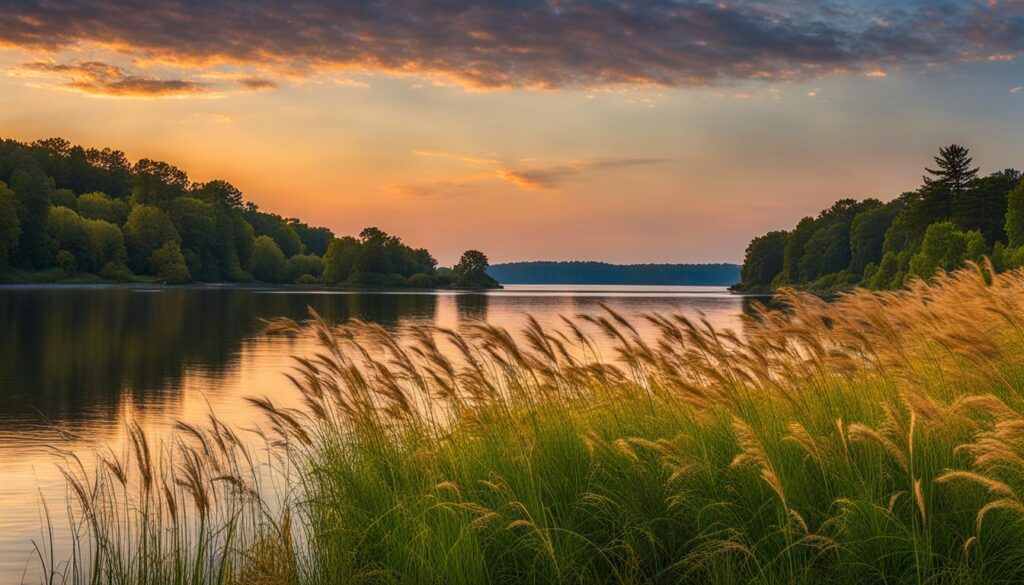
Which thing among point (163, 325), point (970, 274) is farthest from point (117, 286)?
point (970, 274)

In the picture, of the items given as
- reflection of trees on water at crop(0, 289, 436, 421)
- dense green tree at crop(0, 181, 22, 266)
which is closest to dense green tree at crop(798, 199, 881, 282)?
reflection of trees on water at crop(0, 289, 436, 421)

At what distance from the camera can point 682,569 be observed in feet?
22.7

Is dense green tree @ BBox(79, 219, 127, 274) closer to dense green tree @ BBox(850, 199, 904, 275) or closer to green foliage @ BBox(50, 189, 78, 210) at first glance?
green foliage @ BBox(50, 189, 78, 210)

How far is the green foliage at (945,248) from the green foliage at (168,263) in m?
118

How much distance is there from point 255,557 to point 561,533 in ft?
8.86

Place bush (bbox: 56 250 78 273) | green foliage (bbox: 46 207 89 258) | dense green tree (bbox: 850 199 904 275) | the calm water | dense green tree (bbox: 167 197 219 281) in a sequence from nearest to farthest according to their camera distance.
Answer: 1. the calm water
2. dense green tree (bbox: 850 199 904 275)
3. bush (bbox: 56 250 78 273)
4. green foliage (bbox: 46 207 89 258)
5. dense green tree (bbox: 167 197 219 281)

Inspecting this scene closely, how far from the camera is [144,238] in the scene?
152125 mm

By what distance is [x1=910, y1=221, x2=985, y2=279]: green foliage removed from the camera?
7769 centimetres

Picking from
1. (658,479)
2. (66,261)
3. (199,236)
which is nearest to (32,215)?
(66,261)

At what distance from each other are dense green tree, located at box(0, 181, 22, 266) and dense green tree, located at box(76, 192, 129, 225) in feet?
104

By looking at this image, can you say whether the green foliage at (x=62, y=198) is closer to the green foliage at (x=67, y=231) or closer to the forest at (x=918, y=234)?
the green foliage at (x=67, y=231)

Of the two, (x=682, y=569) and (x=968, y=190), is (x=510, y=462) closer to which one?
(x=682, y=569)

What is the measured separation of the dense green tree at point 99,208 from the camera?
159m

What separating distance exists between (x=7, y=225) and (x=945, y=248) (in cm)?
11816
